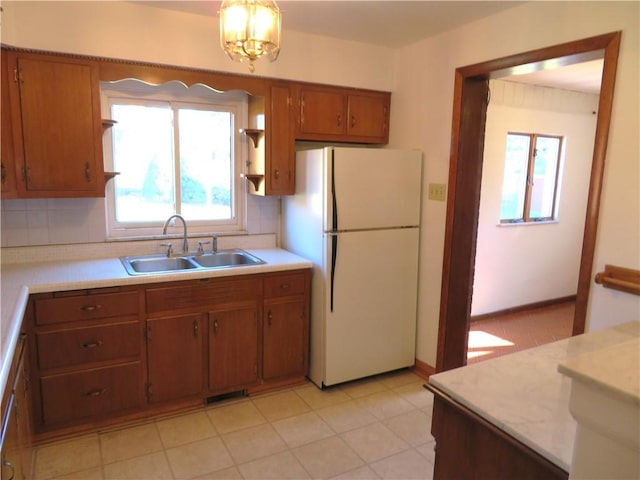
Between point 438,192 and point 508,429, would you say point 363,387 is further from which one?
point 508,429

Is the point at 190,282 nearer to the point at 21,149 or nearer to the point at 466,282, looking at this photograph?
the point at 21,149

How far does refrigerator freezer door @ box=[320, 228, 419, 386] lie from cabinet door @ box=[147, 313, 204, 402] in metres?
0.84

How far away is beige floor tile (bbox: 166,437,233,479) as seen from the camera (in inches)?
88.0

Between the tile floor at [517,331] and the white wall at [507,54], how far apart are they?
0.81 m

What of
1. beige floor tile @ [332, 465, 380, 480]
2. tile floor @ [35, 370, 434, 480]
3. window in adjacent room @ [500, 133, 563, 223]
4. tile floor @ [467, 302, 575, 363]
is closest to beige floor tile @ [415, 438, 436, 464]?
tile floor @ [35, 370, 434, 480]

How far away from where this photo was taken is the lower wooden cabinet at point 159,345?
2393mm

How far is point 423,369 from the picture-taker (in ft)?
10.9

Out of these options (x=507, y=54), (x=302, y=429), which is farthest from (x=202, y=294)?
(x=507, y=54)

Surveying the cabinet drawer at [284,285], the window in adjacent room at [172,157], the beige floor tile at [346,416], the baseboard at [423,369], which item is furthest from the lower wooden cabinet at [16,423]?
the baseboard at [423,369]

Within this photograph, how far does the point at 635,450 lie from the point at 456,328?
263cm

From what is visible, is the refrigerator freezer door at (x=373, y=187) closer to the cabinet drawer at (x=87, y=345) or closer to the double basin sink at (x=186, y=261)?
the double basin sink at (x=186, y=261)

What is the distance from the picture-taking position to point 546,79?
13.4ft

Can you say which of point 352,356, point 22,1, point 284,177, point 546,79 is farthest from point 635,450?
point 546,79

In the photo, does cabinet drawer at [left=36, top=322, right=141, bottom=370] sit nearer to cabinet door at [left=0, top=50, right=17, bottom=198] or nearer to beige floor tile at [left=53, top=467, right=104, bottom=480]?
beige floor tile at [left=53, top=467, right=104, bottom=480]
